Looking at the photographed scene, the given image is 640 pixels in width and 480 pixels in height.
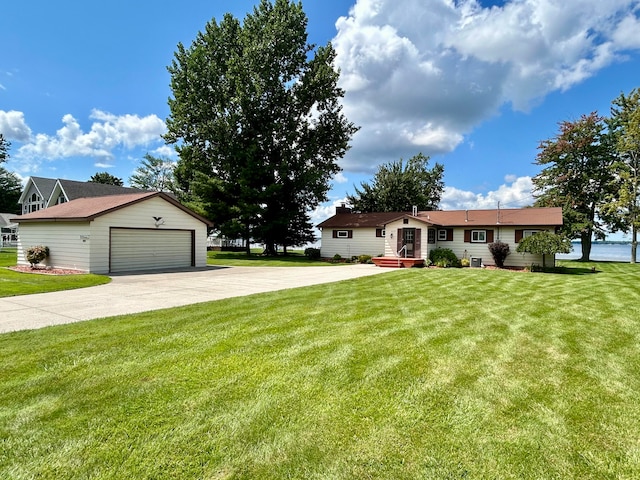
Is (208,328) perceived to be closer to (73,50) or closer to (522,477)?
(522,477)

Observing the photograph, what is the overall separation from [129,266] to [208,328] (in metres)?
12.2

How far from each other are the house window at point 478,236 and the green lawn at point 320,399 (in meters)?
15.8

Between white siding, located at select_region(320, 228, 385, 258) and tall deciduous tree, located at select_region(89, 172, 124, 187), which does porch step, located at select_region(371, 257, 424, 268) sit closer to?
white siding, located at select_region(320, 228, 385, 258)

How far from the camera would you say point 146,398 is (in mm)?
3090

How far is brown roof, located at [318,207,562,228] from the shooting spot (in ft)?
64.8

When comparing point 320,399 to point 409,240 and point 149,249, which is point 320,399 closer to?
point 149,249

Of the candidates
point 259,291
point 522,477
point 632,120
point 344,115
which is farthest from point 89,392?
point 632,120

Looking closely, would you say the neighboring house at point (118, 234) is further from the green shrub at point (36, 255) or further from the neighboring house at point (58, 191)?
the neighboring house at point (58, 191)

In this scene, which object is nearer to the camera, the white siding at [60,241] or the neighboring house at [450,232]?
the white siding at [60,241]

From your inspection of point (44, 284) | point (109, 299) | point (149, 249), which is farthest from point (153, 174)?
point (109, 299)

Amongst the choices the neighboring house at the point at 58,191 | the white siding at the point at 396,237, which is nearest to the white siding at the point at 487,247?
the white siding at the point at 396,237

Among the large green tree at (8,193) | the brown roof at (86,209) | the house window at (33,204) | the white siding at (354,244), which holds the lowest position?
the white siding at (354,244)

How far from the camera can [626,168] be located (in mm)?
26031

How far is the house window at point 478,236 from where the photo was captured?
67.7 ft
